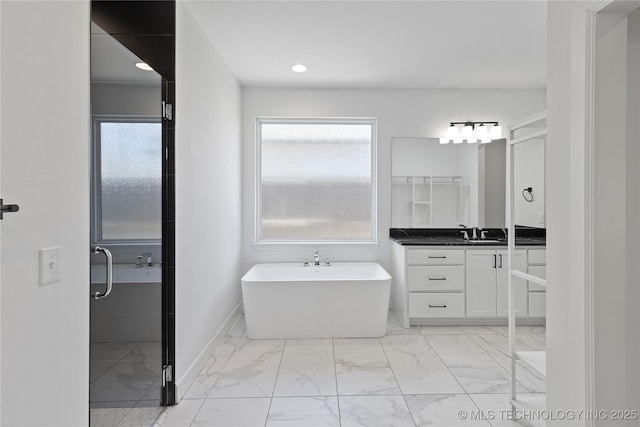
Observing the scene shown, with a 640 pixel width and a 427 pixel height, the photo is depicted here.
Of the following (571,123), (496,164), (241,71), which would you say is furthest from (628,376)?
(241,71)

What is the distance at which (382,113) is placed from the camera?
438 cm

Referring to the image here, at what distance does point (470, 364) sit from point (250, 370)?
5.64 feet

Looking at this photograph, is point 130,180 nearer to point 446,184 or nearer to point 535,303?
point 446,184

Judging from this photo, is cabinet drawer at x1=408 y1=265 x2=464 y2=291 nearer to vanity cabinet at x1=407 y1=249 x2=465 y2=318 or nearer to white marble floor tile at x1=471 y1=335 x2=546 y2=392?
vanity cabinet at x1=407 y1=249 x2=465 y2=318

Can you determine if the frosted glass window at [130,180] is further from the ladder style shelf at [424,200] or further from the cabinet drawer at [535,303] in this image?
the cabinet drawer at [535,303]

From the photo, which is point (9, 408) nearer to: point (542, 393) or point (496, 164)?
point (542, 393)

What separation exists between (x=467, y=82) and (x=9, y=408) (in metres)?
4.49

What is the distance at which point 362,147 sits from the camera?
14.9 ft

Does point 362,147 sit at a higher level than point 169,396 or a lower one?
higher

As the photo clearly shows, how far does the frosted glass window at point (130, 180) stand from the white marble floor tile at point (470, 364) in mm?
2332

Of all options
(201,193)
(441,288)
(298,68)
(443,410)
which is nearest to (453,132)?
(441,288)

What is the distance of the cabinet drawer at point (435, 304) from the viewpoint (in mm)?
3773

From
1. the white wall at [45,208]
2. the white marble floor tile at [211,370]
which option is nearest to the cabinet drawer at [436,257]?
the white marble floor tile at [211,370]

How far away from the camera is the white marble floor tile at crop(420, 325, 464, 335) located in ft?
12.0
